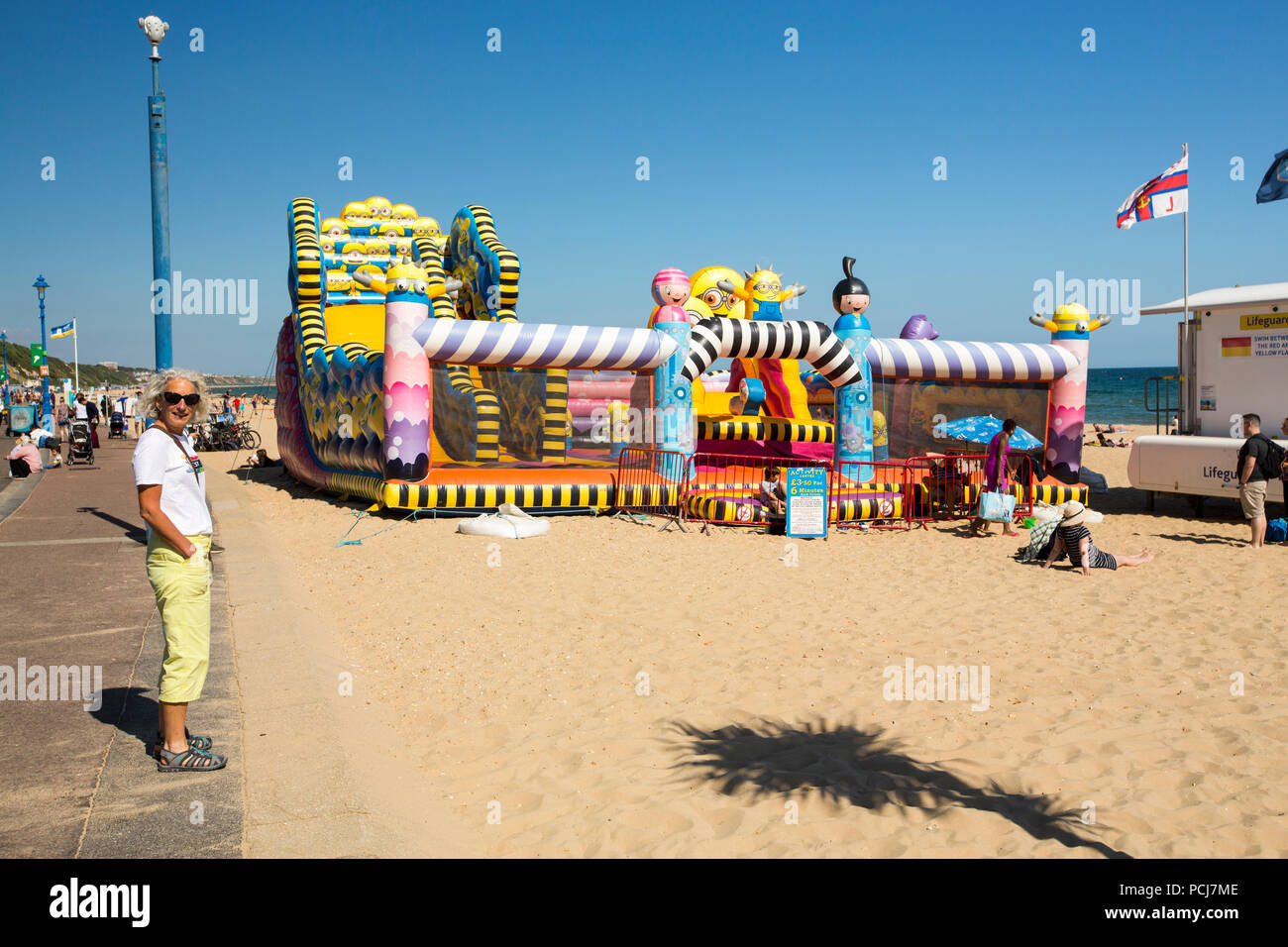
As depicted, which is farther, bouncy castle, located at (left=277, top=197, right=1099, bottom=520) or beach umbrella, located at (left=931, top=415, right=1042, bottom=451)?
beach umbrella, located at (left=931, top=415, right=1042, bottom=451)

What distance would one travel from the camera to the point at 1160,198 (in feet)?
42.6

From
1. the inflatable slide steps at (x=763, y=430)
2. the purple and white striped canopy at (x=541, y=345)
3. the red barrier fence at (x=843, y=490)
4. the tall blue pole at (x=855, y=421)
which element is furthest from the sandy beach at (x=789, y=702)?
the inflatable slide steps at (x=763, y=430)

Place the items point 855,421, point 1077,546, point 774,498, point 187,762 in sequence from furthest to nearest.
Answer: point 855,421
point 774,498
point 1077,546
point 187,762

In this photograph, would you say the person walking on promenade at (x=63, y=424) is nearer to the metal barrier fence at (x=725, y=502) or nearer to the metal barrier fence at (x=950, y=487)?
the metal barrier fence at (x=725, y=502)

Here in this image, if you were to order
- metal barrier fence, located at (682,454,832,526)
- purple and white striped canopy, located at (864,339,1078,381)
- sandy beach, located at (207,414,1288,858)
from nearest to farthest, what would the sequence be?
sandy beach, located at (207,414,1288,858), metal barrier fence, located at (682,454,832,526), purple and white striped canopy, located at (864,339,1078,381)

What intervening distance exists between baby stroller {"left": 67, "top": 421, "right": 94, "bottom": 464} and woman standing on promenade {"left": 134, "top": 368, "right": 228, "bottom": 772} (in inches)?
683

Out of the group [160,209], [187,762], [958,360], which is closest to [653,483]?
[958,360]

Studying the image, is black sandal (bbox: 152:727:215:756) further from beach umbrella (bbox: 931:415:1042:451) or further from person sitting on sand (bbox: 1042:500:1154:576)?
beach umbrella (bbox: 931:415:1042:451)

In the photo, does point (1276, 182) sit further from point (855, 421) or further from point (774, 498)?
point (774, 498)

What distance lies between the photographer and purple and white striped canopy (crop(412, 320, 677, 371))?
448 inches

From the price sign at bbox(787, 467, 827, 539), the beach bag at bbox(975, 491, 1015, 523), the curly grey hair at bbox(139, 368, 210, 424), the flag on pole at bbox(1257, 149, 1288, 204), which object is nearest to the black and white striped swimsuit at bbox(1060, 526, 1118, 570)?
the beach bag at bbox(975, 491, 1015, 523)

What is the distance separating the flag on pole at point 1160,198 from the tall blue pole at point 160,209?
17.2m

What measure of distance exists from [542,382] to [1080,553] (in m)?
7.48
